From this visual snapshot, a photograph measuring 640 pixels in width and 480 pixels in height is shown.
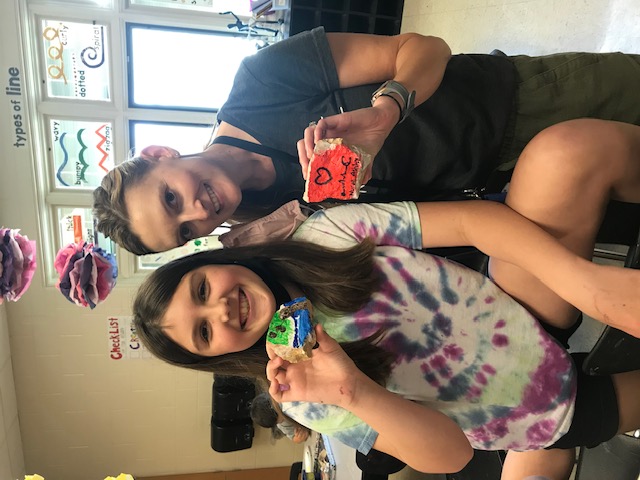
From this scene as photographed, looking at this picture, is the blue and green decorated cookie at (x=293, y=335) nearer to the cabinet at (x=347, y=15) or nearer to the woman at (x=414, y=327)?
the woman at (x=414, y=327)

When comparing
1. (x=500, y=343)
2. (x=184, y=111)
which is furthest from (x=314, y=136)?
(x=184, y=111)

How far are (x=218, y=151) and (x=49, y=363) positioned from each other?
11.4 ft

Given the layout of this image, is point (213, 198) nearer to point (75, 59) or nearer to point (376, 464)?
point (376, 464)

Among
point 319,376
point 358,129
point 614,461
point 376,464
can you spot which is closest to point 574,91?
point 358,129

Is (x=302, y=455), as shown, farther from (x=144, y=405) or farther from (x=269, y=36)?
(x=269, y=36)

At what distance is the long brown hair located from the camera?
1.26m

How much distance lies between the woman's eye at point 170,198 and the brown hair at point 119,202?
0.10 metres

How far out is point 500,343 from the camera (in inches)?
49.8

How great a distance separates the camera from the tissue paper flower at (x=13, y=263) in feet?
7.75

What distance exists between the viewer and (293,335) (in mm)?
1104

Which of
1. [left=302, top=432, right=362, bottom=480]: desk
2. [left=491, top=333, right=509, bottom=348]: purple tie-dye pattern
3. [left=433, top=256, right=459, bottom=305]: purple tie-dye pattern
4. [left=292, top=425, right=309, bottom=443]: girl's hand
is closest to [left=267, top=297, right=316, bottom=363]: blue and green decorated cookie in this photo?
[left=433, top=256, right=459, bottom=305]: purple tie-dye pattern

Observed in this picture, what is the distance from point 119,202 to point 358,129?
0.79 m

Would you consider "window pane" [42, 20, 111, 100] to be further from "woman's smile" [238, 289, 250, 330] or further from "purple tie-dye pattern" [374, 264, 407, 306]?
"purple tie-dye pattern" [374, 264, 407, 306]

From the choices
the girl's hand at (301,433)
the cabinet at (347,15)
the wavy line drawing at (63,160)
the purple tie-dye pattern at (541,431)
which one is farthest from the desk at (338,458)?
the cabinet at (347,15)
